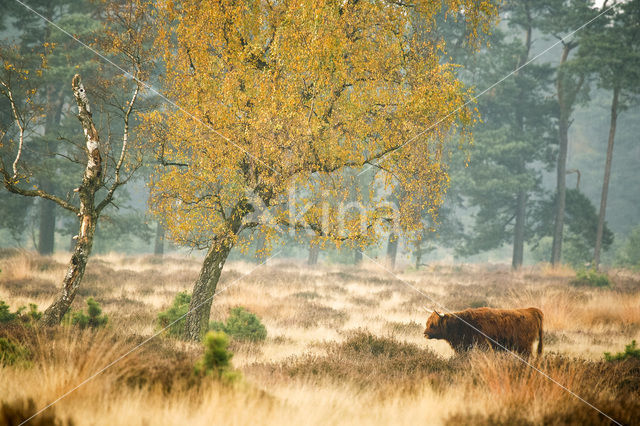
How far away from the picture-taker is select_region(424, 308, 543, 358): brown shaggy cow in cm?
624

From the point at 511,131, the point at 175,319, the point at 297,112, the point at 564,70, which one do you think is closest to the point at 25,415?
the point at 175,319

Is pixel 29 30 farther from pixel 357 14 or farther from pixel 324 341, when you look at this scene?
pixel 324 341

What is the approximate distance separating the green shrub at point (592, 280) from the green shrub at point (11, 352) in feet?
53.6

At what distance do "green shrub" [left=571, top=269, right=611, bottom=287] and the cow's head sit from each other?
10493 millimetres

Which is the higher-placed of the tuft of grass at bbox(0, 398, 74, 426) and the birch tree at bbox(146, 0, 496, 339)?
the birch tree at bbox(146, 0, 496, 339)

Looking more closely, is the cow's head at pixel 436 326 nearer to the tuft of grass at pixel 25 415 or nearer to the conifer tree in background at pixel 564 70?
the tuft of grass at pixel 25 415

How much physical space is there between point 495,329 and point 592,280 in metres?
10.4

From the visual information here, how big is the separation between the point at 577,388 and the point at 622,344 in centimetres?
458

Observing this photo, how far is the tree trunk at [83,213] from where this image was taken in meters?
5.77

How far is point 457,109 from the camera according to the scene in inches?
260

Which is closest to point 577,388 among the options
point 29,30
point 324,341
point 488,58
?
point 324,341

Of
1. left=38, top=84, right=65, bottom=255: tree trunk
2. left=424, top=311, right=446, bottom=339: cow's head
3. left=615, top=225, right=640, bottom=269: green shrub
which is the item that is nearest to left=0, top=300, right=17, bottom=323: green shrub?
left=424, top=311, right=446, bottom=339: cow's head

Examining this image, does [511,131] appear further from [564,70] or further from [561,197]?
[561,197]

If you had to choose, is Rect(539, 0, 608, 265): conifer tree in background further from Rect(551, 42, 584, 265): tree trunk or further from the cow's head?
the cow's head
